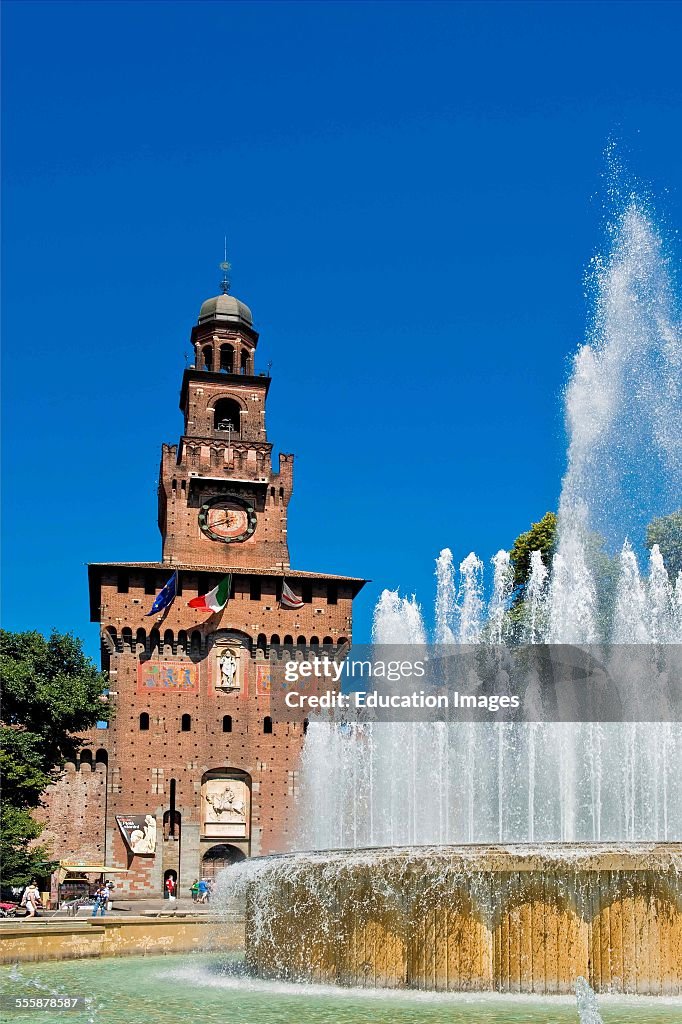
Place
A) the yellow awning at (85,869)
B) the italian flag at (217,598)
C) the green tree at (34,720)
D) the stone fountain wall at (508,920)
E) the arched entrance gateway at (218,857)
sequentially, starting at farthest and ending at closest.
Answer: the italian flag at (217,598), the arched entrance gateway at (218,857), the yellow awning at (85,869), the green tree at (34,720), the stone fountain wall at (508,920)

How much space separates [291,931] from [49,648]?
92.3 feet

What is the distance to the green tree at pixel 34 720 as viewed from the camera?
103ft

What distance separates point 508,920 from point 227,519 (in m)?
38.2

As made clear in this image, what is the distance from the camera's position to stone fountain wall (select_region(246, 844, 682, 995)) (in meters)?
10.2

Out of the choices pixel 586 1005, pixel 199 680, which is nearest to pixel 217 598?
pixel 199 680

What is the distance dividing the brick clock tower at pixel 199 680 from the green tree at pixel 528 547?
756 centimetres

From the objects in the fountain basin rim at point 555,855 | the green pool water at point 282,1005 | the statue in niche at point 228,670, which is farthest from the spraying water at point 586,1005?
the statue in niche at point 228,670

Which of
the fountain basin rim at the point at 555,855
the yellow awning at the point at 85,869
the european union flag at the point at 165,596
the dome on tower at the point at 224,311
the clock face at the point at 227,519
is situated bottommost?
the yellow awning at the point at 85,869

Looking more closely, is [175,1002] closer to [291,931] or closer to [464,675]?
[291,931]

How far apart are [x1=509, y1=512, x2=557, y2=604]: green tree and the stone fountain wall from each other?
29.8 meters

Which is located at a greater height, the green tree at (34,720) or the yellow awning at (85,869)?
the green tree at (34,720)

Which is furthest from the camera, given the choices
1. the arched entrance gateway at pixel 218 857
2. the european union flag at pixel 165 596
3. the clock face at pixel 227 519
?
the clock face at pixel 227 519

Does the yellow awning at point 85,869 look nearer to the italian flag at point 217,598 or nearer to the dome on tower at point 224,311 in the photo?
the italian flag at point 217,598

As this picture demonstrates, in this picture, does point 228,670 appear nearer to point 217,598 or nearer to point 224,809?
point 217,598
